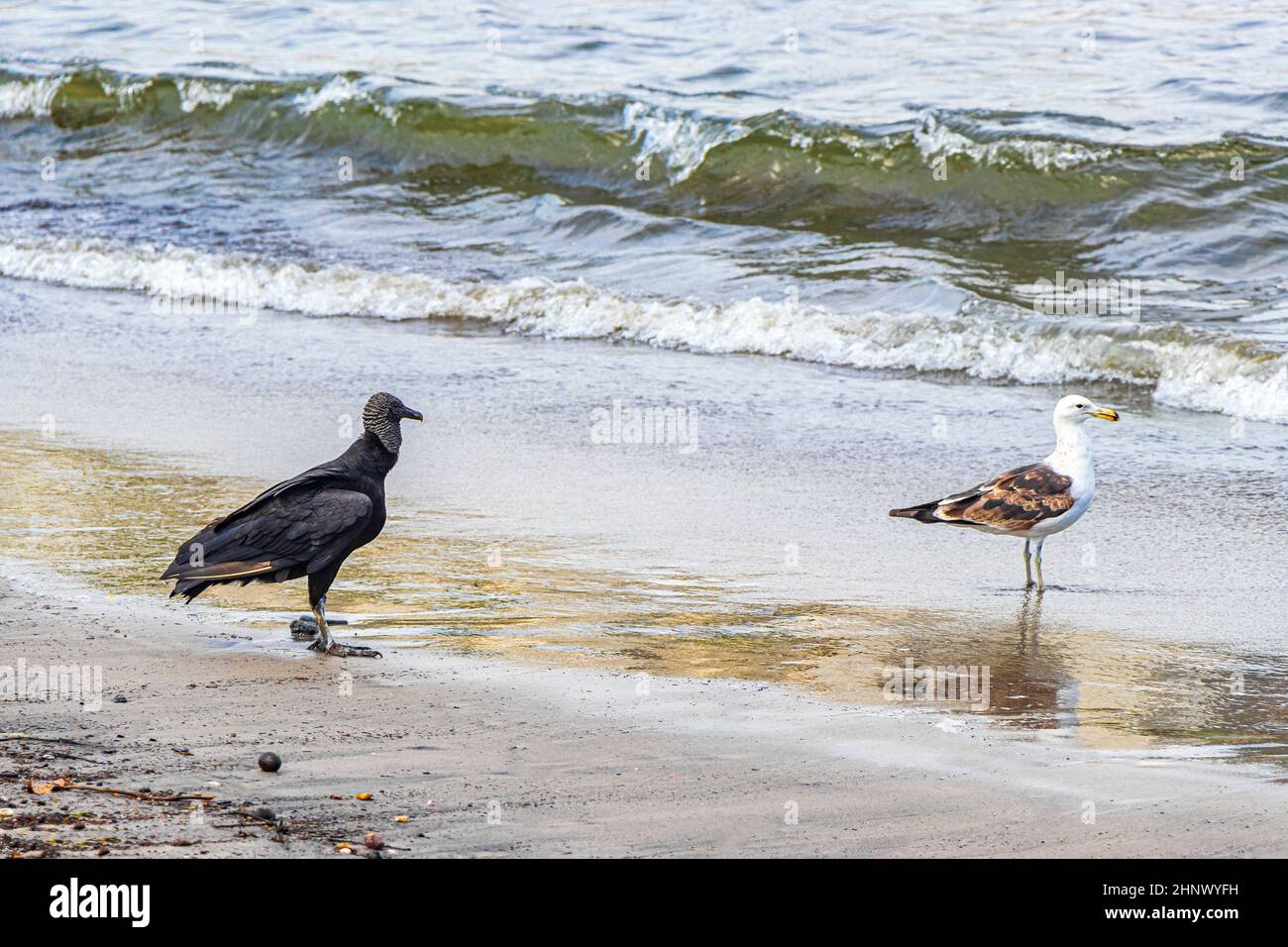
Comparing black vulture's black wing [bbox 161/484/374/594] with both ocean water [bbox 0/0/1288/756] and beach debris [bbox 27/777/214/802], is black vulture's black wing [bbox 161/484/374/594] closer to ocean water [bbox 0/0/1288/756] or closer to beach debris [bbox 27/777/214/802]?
ocean water [bbox 0/0/1288/756]

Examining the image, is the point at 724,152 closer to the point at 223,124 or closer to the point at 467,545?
the point at 223,124

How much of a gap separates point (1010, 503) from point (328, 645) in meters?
2.91

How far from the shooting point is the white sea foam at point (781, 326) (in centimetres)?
1016

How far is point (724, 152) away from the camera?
1695 centimetres

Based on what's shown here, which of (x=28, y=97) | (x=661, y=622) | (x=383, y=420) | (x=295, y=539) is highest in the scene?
(x=28, y=97)

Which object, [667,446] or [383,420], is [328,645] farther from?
[667,446]

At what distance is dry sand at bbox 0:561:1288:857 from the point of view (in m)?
3.98

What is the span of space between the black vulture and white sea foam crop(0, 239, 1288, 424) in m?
5.85

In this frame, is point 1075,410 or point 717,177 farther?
point 717,177

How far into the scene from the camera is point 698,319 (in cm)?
1185

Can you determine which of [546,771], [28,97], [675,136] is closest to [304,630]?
[546,771]

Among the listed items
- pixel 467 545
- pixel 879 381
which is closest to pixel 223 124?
pixel 879 381

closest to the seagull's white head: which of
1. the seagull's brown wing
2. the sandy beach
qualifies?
the sandy beach

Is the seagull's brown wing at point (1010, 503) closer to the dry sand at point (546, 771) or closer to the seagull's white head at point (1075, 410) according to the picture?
the seagull's white head at point (1075, 410)
